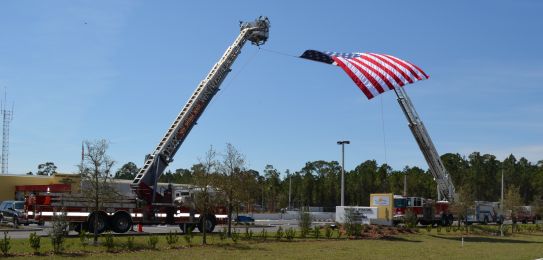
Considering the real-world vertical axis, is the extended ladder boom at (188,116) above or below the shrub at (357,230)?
above

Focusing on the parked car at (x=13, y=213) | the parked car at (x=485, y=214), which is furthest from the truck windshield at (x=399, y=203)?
the parked car at (x=13, y=213)

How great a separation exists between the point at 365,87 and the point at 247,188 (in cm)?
919

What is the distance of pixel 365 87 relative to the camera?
35375 millimetres

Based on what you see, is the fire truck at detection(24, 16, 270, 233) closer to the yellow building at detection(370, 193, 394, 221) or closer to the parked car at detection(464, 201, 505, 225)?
the yellow building at detection(370, 193, 394, 221)

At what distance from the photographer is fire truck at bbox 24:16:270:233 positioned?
99.1ft

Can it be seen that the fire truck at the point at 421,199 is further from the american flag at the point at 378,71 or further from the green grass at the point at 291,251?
the green grass at the point at 291,251

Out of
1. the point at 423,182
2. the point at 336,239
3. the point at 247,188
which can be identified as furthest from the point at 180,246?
the point at 423,182

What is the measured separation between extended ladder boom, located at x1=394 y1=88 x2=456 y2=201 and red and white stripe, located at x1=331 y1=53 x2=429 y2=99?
8890 millimetres

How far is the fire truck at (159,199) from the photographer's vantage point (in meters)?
30.2

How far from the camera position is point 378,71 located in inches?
1436

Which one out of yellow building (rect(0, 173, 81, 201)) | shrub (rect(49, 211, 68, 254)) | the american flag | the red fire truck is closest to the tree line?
yellow building (rect(0, 173, 81, 201))

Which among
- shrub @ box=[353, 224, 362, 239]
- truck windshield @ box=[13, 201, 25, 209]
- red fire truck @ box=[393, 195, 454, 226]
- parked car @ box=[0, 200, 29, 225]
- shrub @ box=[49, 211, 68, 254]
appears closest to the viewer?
shrub @ box=[49, 211, 68, 254]

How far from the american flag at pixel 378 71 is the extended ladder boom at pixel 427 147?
8583 mm

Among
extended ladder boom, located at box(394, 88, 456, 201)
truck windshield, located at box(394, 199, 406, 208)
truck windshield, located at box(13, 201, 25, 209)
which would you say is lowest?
truck windshield, located at box(13, 201, 25, 209)
